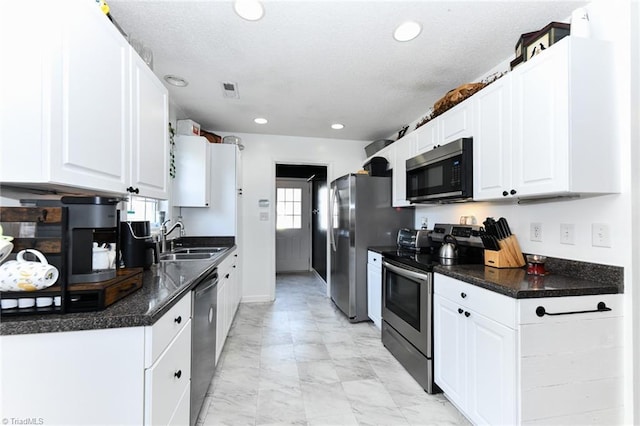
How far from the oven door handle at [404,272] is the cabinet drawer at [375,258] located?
0.16 m

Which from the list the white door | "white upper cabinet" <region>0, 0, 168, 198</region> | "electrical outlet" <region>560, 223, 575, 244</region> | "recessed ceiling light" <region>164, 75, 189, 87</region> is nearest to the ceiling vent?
"recessed ceiling light" <region>164, 75, 189, 87</region>

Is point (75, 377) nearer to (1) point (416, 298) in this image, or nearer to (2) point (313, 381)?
(2) point (313, 381)

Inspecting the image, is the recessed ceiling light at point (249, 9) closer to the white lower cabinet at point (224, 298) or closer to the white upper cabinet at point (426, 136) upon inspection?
the white upper cabinet at point (426, 136)

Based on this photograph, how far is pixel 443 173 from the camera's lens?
7.42 feet

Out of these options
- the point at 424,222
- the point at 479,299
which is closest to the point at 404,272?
the point at 479,299

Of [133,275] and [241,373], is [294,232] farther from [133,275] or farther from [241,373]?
[133,275]

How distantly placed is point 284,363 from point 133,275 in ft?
5.25

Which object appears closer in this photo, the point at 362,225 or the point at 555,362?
the point at 555,362

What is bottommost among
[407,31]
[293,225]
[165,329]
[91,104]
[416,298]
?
[416,298]

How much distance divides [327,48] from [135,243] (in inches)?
69.6

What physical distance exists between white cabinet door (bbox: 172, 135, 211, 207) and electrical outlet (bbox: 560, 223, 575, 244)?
3.08 meters

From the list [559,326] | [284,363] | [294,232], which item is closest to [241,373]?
[284,363]

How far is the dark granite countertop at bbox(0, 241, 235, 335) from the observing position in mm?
915

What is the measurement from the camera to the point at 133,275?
1291 millimetres
